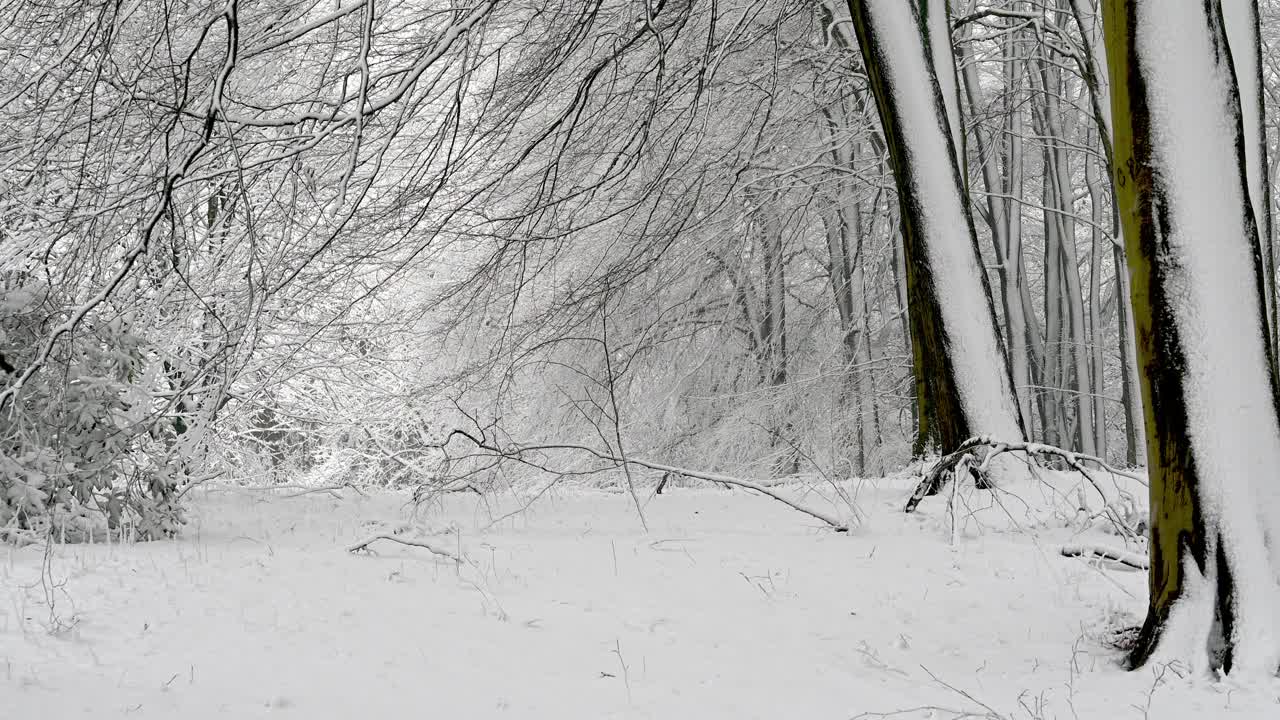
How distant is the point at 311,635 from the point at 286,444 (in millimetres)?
13724

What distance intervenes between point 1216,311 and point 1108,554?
4.90 feet

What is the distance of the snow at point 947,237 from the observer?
6.30 m

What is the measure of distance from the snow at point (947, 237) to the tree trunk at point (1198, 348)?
303 centimetres

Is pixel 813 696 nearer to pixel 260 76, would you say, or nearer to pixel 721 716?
pixel 721 716

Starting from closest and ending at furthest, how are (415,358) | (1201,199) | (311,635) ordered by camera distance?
(1201,199), (311,635), (415,358)

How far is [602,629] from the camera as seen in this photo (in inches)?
148

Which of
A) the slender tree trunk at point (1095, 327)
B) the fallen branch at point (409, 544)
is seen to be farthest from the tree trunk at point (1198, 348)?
the slender tree trunk at point (1095, 327)

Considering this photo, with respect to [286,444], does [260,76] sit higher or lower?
higher

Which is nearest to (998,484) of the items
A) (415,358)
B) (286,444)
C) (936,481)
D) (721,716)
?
(936,481)

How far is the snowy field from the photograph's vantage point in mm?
2902

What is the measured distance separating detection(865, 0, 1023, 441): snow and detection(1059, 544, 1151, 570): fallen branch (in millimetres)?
1659

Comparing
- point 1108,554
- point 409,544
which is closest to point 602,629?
point 409,544

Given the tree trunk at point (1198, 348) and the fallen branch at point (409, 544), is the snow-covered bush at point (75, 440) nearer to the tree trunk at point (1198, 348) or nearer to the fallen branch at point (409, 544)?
the fallen branch at point (409, 544)

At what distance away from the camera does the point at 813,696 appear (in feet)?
10.0
